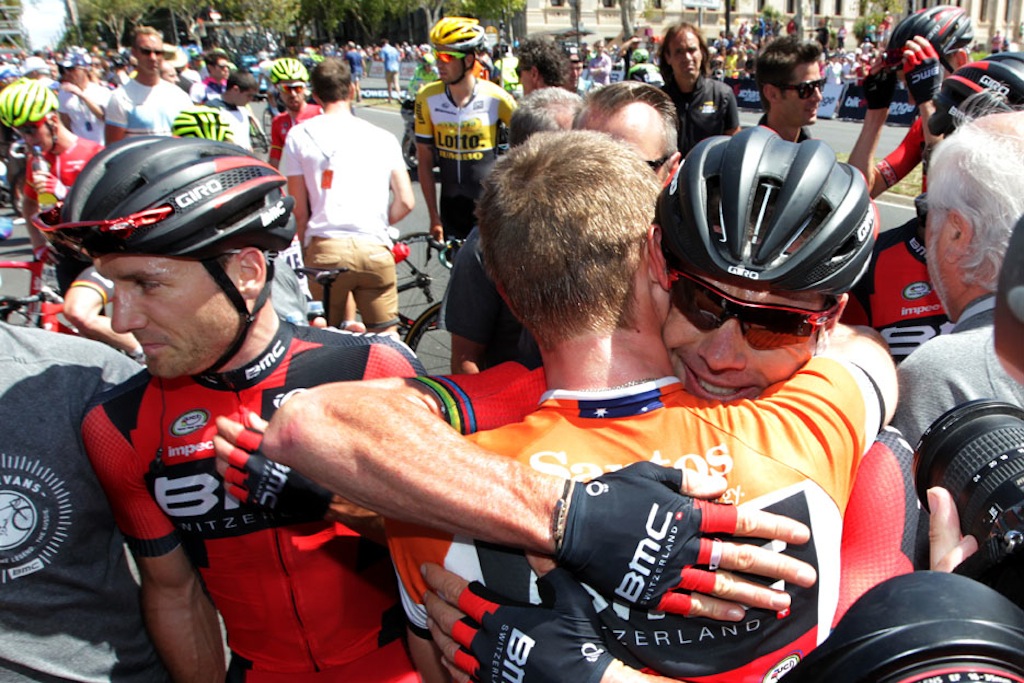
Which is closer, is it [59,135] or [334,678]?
[334,678]

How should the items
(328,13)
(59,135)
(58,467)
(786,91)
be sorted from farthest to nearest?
(328,13) → (59,135) → (786,91) → (58,467)

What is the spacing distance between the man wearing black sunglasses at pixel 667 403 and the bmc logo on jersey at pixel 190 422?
0.61m

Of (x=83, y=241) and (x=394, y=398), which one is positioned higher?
(x=83, y=241)

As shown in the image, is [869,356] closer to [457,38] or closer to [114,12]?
[457,38]

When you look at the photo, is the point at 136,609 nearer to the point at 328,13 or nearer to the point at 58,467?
the point at 58,467

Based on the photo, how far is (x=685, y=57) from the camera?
626 centimetres

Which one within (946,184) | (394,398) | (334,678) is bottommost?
(334,678)

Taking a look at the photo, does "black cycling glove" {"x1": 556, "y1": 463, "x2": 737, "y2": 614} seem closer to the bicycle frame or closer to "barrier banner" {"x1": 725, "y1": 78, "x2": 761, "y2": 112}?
the bicycle frame

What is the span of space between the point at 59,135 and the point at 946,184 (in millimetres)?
7443

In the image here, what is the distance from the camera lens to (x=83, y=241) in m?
1.96

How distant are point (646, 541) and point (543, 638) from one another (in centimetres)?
25

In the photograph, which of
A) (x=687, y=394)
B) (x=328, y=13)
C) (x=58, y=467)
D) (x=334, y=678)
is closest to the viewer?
(x=687, y=394)

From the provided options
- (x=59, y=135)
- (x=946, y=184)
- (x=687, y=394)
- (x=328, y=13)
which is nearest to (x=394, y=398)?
(x=687, y=394)

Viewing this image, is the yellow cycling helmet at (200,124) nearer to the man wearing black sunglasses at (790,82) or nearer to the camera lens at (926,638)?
the man wearing black sunglasses at (790,82)
